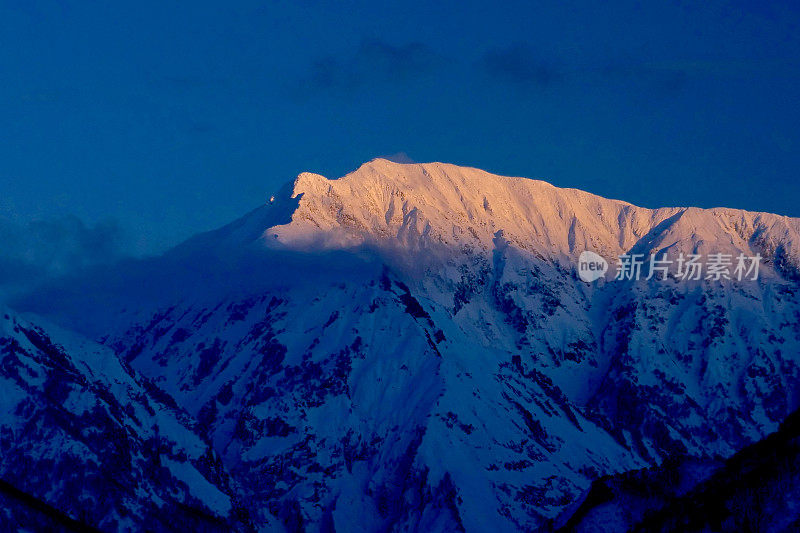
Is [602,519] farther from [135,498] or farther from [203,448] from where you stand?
[203,448]

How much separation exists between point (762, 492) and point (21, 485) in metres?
133

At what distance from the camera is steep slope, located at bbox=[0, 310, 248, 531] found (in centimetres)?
16788

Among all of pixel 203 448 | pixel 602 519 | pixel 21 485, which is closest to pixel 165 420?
pixel 203 448

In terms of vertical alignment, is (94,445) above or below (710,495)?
above

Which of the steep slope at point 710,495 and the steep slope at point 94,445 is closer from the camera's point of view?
the steep slope at point 710,495

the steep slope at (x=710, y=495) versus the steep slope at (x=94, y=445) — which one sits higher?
the steep slope at (x=94, y=445)

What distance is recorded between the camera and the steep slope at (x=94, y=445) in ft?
551

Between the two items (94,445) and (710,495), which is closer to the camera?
(710,495)

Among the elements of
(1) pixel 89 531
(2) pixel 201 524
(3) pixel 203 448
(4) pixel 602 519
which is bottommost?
(1) pixel 89 531

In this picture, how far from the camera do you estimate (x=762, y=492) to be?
1780 inches

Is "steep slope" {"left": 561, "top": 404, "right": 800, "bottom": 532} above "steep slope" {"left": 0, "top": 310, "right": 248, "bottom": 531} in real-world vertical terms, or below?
below

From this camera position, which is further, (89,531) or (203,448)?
(203,448)

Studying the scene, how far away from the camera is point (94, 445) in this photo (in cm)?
17600

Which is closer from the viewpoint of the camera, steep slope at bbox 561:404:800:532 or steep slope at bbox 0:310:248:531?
steep slope at bbox 561:404:800:532
